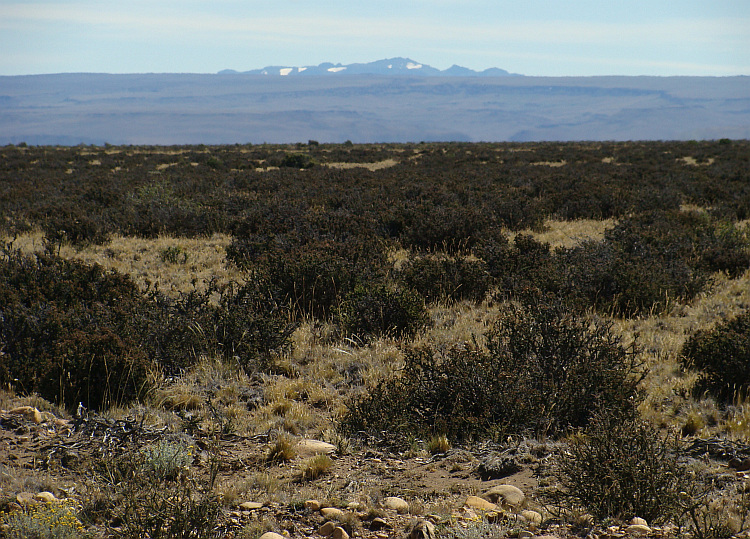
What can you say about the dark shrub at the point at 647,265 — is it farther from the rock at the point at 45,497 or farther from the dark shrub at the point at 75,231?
the dark shrub at the point at 75,231

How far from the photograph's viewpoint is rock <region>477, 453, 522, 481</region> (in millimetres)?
3258

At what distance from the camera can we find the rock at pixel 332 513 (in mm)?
2795

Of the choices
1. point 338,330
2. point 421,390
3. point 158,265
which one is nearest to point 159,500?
point 421,390

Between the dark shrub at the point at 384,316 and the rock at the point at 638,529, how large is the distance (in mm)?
3637

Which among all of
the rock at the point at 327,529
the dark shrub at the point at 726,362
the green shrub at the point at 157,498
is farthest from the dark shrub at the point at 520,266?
the green shrub at the point at 157,498

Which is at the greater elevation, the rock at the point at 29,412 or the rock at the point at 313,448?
the rock at the point at 29,412

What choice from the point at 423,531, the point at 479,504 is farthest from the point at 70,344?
the point at 479,504

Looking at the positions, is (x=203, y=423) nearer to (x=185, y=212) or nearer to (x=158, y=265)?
(x=158, y=265)

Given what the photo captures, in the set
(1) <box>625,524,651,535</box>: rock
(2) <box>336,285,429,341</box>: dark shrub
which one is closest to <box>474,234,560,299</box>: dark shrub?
(2) <box>336,285,429,341</box>: dark shrub

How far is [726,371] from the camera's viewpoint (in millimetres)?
4656

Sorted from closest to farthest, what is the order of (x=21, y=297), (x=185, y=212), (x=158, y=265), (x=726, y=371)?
(x=726, y=371)
(x=21, y=297)
(x=158, y=265)
(x=185, y=212)

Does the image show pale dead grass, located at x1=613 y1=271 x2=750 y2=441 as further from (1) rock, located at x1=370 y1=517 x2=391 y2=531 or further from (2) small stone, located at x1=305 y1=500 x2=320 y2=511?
(2) small stone, located at x1=305 y1=500 x2=320 y2=511

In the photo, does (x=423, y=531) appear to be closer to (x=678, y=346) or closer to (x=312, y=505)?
(x=312, y=505)

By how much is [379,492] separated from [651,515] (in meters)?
1.38
